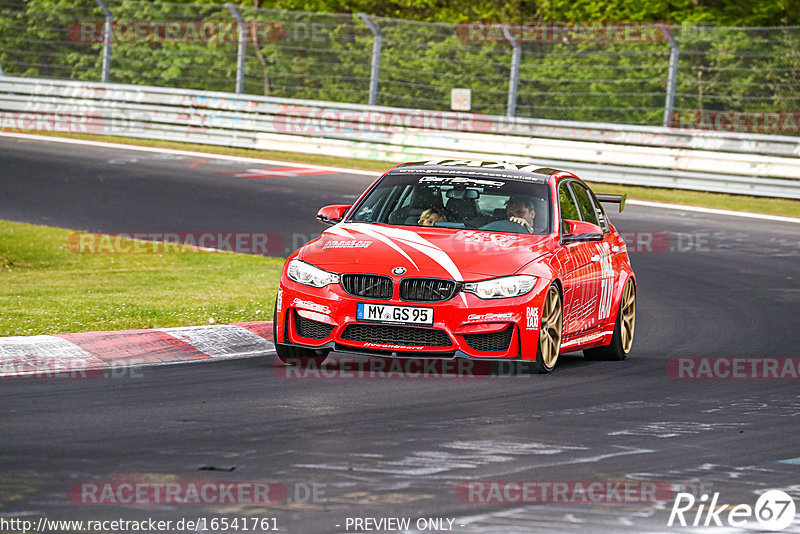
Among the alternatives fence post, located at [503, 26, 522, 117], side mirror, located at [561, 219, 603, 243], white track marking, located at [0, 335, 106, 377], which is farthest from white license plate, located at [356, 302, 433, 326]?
fence post, located at [503, 26, 522, 117]

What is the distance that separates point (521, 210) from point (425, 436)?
146 inches

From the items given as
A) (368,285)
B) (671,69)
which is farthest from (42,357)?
(671,69)

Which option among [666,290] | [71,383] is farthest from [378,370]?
[666,290]

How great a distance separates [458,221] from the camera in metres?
10.9

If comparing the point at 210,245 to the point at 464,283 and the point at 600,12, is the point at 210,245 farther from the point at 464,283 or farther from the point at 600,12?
the point at 600,12

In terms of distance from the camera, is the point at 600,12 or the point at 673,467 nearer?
the point at 673,467

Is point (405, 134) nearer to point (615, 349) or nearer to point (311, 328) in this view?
point (615, 349)

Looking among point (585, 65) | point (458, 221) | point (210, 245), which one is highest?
point (585, 65)

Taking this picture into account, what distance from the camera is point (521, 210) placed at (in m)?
11.0

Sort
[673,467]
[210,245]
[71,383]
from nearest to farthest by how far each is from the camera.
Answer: [673,467], [71,383], [210,245]

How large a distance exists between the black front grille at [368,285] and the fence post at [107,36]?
21.9 metres

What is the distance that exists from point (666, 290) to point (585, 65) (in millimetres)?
12440

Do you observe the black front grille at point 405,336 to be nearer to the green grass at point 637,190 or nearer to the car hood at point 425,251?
the car hood at point 425,251

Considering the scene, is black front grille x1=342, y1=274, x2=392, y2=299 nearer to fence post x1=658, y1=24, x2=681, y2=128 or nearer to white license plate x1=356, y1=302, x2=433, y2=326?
white license plate x1=356, y1=302, x2=433, y2=326
